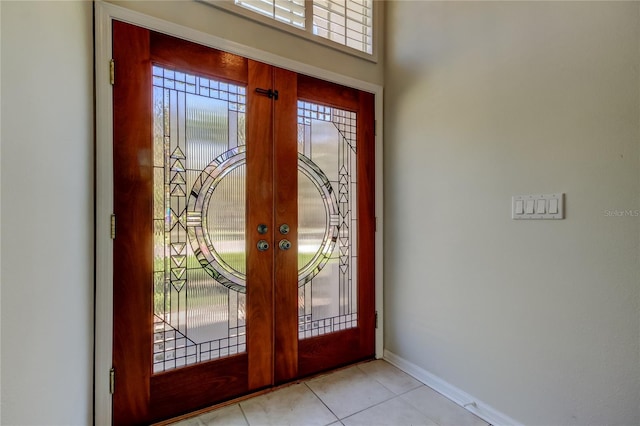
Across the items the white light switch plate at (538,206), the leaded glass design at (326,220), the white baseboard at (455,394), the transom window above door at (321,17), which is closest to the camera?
the white light switch plate at (538,206)

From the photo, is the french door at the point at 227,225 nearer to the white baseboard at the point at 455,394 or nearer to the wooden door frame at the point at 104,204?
the wooden door frame at the point at 104,204

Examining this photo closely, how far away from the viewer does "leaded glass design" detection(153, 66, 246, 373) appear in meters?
1.55

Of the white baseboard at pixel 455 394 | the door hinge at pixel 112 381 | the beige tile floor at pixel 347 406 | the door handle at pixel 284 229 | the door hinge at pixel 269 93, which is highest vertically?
the door hinge at pixel 269 93

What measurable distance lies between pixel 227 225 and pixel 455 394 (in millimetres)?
1682

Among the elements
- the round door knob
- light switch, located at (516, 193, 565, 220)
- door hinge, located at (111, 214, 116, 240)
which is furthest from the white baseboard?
door hinge, located at (111, 214, 116, 240)

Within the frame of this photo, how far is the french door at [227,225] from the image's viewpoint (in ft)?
4.90

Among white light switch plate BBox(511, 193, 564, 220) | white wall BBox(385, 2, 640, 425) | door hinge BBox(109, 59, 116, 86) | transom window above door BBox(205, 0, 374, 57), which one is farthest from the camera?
transom window above door BBox(205, 0, 374, 57)

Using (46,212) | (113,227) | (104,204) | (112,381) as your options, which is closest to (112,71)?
(104,204)

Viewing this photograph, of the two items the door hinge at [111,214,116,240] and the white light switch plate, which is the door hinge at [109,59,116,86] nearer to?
the door hinge at [111,214,116,240]

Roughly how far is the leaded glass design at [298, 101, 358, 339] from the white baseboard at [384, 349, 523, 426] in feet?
1.42

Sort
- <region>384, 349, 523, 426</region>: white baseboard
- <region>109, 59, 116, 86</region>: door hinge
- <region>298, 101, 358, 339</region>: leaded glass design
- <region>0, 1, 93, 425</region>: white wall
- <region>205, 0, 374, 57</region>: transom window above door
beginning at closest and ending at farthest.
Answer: <region>0, 1, 93, 425</region>: white wall, <region>109, 59, 116, 86</region>: door hinge, <region>384, 349, 523, 426</region>: white baseboard, <region>205, 0, 374, 57</region>: transom window above door, <region>298, 101, 358, 339</region>: leaded glass design

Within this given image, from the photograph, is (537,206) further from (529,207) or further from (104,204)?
(104,204)

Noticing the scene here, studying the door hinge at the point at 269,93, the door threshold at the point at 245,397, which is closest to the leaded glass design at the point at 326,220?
the door hinge at the point at 269,93

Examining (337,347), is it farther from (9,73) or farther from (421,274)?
(9,73)
